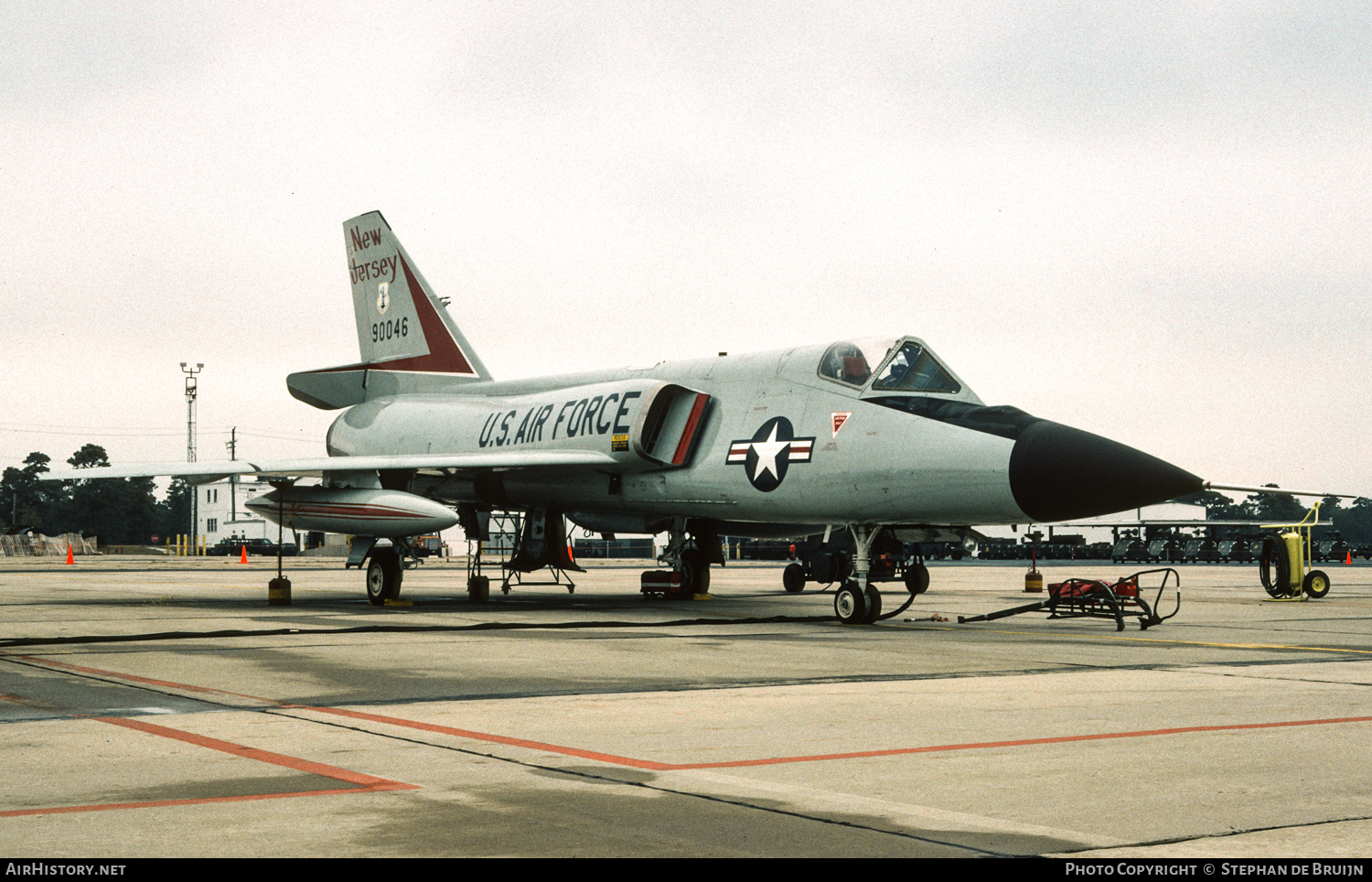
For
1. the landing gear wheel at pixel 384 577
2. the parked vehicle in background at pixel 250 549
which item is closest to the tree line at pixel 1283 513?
the parked vehicle in background at pixel 250 549

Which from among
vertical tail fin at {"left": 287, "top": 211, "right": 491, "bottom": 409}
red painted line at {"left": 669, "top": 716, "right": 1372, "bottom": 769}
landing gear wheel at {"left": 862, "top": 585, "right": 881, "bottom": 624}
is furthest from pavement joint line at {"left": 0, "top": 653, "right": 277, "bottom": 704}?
vertical tail fin at {"left": 287, "top": 211, "right": 491, "bottom": 409}

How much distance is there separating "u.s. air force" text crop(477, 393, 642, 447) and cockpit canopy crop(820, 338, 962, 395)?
3.15 metres

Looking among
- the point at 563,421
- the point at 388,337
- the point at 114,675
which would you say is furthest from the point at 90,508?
the point at 114,675

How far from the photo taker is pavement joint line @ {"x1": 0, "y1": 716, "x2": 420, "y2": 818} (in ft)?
14.3

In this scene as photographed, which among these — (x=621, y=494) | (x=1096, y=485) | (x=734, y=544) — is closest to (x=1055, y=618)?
(x=1096, y=485)

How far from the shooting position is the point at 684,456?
1644cm

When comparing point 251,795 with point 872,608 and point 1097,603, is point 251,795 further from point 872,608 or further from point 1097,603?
point 1097,603

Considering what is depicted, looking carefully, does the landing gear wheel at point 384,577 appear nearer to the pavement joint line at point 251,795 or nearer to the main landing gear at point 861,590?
the main landing gear at point 861,590

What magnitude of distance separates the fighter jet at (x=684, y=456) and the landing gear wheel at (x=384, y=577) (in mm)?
33

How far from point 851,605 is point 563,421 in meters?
5.65

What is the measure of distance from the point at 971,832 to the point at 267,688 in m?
5.22

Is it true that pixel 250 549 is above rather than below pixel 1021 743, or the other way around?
below

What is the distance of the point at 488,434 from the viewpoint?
776 inches

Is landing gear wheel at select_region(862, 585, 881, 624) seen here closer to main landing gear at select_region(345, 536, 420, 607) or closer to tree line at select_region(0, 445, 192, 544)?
main landing gear at select_region(345, 536, 420, 607)
